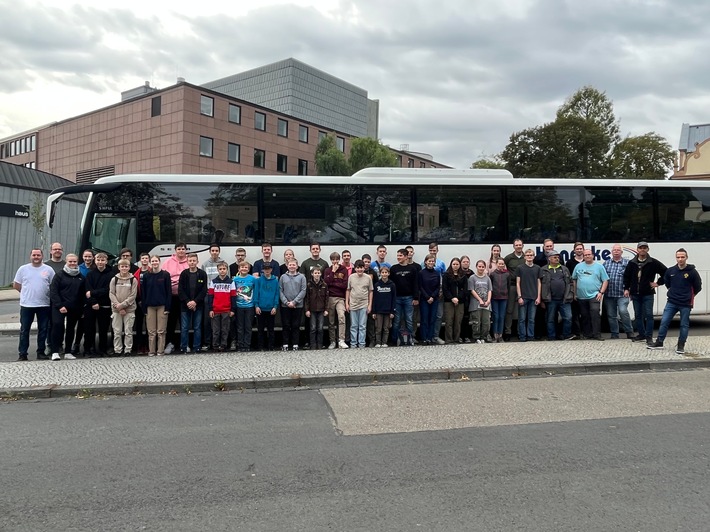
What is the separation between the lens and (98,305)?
9148 millimetres

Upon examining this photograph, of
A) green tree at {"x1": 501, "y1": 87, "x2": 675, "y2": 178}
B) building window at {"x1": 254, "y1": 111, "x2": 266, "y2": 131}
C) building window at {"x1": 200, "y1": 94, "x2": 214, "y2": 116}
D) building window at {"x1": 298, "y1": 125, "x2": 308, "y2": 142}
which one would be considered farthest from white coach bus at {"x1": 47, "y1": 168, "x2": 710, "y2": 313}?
building window at {"x1": 298, "y1": 125, "x2": 308, "y2": 142}

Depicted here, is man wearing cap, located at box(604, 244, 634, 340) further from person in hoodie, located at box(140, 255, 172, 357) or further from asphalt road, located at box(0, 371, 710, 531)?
person in hoodie, located at box(140, 255, 172, 357)

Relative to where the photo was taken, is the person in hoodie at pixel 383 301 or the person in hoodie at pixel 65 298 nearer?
the person in hoodie at pixel 65 298

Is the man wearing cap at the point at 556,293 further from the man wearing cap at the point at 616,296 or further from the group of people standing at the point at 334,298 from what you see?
the man wearing cap at the point at 616,296

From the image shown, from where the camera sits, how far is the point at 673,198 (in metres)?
12.1

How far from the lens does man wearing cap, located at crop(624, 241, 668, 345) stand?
32.7 ft

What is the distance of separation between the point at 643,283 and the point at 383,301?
184 inches

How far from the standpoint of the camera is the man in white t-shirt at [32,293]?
8969mm

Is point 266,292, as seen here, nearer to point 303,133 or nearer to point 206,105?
point 206,105

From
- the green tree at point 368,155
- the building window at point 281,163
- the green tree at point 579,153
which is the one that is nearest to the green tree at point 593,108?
the green tree at point 579,153

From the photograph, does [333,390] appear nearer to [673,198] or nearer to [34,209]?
[673,198]

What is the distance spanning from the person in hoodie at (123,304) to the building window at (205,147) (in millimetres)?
38212

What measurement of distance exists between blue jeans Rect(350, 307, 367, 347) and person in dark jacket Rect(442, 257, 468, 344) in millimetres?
1589

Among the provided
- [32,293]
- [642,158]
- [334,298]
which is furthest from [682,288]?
[642,158]
